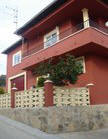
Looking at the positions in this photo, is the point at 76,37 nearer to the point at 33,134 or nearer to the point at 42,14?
the point at 42,14

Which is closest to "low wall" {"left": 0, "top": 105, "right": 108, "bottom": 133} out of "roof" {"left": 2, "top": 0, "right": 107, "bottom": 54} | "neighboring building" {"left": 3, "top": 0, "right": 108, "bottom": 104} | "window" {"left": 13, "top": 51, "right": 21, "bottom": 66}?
"neighboring building" {"left": 3, "top": 0, "right": 108, "bottom": 104}

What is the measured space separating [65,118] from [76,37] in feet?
16.7

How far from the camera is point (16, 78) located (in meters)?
20.4

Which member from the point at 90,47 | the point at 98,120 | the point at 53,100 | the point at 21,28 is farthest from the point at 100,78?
the point at 21,28

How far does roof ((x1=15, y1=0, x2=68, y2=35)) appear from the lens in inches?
569

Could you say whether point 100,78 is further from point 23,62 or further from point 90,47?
point 23,62

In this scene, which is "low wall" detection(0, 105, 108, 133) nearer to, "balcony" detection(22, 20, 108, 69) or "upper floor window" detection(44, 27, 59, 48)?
"balcony" detection(22, 20, 108, 69)

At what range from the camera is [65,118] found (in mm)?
9242

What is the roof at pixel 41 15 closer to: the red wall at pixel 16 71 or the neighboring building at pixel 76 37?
the neighboring building at pixel 76 37

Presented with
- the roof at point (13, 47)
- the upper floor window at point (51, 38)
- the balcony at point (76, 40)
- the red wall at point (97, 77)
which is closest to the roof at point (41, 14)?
the upper floor window at point (51, 38)

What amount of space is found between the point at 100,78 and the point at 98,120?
10.8ft

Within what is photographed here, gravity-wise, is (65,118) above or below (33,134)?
above

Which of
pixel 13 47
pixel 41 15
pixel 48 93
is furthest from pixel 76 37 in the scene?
pixel 13 47

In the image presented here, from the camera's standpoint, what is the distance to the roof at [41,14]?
14.5m
